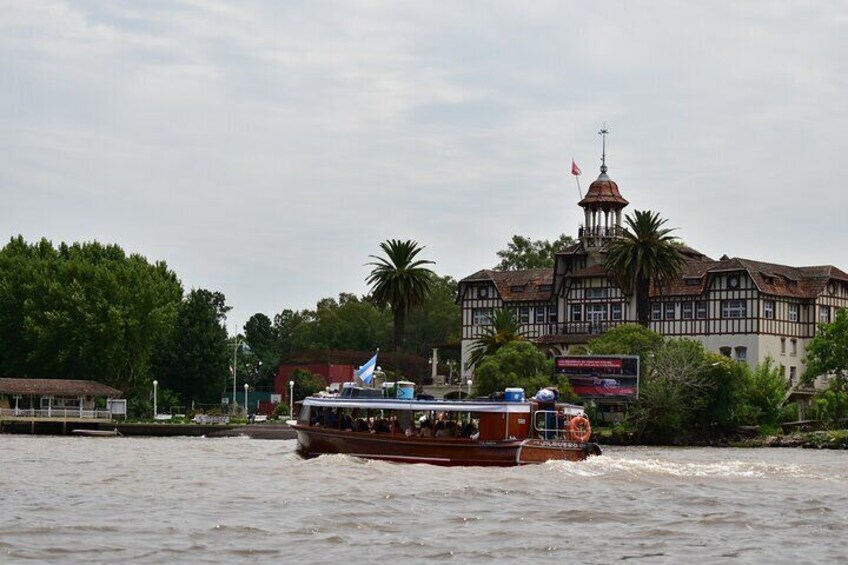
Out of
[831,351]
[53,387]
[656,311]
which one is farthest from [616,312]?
[53,387]

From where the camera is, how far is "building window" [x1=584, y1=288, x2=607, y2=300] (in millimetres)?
126375

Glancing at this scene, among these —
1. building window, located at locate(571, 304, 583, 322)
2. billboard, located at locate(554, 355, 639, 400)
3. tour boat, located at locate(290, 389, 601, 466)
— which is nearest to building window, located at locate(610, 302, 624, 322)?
building window, located at locate(571, 304, 583, 322)

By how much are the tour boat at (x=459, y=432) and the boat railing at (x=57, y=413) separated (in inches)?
2286

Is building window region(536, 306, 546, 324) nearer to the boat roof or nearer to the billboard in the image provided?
the billboard

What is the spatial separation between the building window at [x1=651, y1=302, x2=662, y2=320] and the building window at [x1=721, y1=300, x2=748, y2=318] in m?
5.76

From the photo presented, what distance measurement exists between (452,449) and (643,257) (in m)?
59.4

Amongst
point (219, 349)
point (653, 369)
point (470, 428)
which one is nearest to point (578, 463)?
point (470, 428)

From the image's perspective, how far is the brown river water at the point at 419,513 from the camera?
101ft

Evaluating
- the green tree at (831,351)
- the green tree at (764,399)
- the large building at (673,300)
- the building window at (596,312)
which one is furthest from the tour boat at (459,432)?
the building window at (596,312)

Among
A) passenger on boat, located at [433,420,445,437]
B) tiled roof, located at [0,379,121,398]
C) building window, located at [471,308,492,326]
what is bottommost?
passenger on boat, located at [433,420,445,437]

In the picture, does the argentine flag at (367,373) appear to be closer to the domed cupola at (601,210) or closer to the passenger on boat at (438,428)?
the passenger on boat at (438,428)

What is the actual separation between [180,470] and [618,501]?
1772cm

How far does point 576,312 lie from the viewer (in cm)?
12794

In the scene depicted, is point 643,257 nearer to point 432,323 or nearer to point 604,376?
point 604,376
